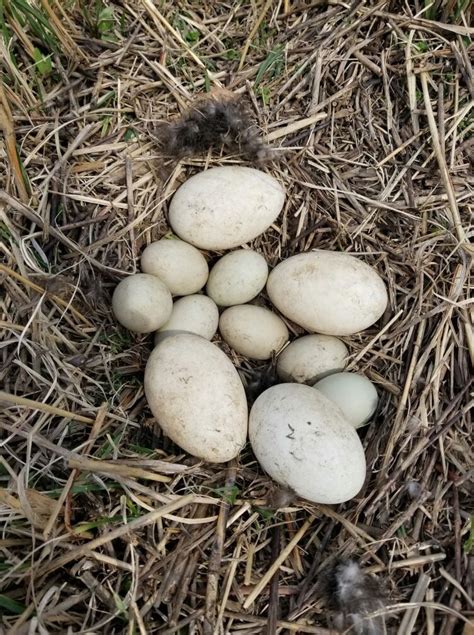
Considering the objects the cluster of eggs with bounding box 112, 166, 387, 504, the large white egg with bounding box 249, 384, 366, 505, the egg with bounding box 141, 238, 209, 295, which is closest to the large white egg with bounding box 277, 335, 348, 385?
the cluster of eggs with bounding box 112, 166, 387, 504

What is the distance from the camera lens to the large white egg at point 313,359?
5.44ft

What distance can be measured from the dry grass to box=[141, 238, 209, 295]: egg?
0.22ft

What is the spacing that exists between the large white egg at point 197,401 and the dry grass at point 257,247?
0.08m

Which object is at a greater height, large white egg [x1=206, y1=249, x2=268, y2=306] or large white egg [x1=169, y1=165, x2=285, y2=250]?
large white egg [x1=169, y1=165, x2=285, y2=250]

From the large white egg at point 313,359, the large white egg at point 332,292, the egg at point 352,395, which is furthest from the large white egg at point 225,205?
the egg at point 352,395

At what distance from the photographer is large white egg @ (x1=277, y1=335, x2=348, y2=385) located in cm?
166

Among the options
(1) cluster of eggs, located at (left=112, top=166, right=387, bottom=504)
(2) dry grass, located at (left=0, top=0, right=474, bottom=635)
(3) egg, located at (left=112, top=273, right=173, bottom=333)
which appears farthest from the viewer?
(3) egg, located at (left=112, top=273, right=173, bottom=333)

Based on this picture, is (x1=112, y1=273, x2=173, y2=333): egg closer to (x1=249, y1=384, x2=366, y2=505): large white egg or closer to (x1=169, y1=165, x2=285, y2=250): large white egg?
(x1=169, y1=165, x2=285, y2=250): large white egg

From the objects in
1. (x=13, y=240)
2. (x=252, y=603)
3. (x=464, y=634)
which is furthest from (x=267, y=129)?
(x=464, y=634)

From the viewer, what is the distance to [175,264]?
1662 millimetres

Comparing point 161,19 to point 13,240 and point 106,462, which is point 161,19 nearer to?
point 13,240

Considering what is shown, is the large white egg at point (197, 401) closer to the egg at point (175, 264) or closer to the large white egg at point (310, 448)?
the large white egg at point (310, 448)

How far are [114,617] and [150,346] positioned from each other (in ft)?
2.46

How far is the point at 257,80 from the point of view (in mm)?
1821
